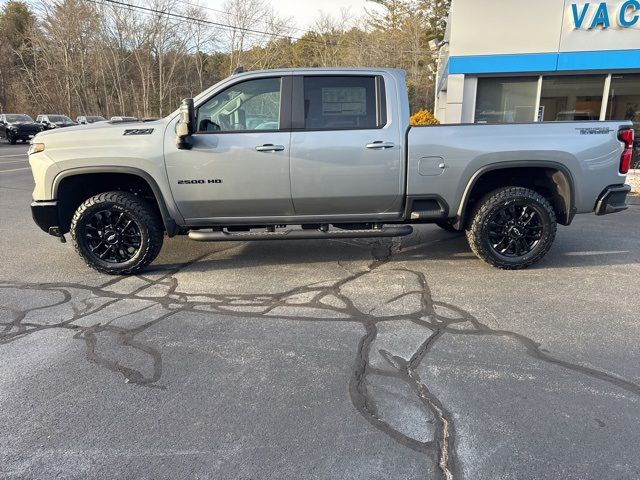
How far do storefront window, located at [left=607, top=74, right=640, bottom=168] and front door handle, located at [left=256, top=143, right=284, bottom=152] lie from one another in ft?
39.3

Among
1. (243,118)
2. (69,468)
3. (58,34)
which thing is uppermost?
(58,34)

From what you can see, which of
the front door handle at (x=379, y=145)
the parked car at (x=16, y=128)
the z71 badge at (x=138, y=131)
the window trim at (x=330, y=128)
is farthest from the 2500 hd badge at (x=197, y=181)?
the parked car at (x=16, y=128)

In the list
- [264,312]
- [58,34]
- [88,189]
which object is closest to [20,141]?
[58,34]

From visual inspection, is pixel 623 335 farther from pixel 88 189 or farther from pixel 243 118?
pixel 88 189

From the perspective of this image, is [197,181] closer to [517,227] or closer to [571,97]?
[517,227]

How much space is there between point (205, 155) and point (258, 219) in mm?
861

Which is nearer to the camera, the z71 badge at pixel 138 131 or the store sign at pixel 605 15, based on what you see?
the z71 badge at pixel 138 131

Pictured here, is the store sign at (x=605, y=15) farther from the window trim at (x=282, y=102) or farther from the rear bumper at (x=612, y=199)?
the window trim at (x=282, y=102)

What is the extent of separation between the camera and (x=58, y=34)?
4484cm

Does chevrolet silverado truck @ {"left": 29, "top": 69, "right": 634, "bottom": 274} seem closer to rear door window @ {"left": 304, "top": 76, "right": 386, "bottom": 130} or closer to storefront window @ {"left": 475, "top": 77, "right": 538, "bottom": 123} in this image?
rear door window @ {"left": 304, "top": 76, "right": 386, "bottom": 130}

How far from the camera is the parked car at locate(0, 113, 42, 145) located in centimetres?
2762

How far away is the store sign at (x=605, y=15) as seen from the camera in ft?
38.6

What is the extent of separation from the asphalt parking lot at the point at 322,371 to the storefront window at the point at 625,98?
9535mm

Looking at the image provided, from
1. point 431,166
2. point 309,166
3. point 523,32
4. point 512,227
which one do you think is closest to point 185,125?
point 309,166
